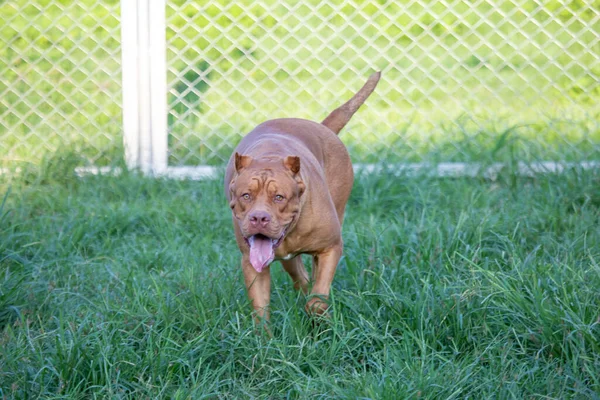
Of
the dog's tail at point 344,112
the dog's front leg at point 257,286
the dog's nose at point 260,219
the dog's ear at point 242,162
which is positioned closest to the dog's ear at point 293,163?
the dog's ear at point 242,162

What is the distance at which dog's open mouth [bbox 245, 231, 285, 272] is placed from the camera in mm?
2971

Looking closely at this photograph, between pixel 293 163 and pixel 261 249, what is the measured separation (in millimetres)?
338

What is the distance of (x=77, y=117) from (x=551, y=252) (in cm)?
389

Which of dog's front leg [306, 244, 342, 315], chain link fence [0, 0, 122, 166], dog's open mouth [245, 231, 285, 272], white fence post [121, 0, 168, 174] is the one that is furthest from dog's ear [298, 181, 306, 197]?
chain link fence [0, 0, 122, 166]

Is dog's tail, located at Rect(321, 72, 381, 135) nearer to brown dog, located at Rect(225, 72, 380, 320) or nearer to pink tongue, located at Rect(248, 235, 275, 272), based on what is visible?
brown dog, located at Rect(225, 72, 380, 320)

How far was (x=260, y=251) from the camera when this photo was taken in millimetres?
2994

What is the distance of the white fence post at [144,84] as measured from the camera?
542cm

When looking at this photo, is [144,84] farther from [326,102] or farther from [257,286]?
[257,286]

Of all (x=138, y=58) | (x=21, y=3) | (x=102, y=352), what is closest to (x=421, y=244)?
(x=102, y=352)

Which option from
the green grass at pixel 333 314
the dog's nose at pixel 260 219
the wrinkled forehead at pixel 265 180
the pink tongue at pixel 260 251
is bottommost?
→ the green grass at pixel 333 314

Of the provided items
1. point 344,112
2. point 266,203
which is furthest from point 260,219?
point 344,112

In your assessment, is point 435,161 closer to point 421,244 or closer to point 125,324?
point 421,244

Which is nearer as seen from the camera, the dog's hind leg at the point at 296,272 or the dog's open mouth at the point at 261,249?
the dog's open mouth at the point at 261,249

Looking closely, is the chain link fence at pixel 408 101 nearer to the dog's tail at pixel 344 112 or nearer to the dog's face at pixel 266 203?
the dog's tail at pixel 344 112
